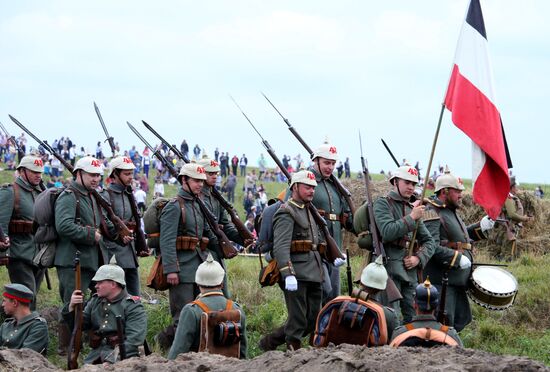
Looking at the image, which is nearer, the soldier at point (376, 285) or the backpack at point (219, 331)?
the backpack at point (219, 331)

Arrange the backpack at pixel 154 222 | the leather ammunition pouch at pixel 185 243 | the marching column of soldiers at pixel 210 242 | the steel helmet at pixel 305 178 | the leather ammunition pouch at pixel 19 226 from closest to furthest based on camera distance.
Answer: the marching column of soldiers at pixel 210 242
the steel helmet at pixel 305 178
the leather ammunition pouch at pixel 185 243
the backpack at pixel 154 222
the leather ammunition pouch at pixel 19 226

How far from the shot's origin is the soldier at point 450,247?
1224cm

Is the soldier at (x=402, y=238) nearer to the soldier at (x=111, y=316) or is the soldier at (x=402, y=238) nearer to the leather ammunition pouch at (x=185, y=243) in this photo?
the leather ammunition pouch at (x=185, y=243)

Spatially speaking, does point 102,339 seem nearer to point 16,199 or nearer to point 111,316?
point 111,316

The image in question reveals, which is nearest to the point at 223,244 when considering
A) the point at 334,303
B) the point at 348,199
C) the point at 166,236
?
the point at 166,236

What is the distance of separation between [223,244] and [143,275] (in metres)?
4.13

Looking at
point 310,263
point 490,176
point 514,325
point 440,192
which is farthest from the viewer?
point 514,325

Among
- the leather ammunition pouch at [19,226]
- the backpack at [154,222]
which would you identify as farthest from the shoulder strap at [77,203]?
the leather ammunition pouch at [19,226]

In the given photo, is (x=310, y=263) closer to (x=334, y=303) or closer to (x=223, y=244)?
(x=223, y=244)

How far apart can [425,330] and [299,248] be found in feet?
12.7

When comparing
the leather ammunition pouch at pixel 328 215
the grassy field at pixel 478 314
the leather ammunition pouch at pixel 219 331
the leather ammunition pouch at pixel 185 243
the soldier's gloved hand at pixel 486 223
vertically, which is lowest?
the grassy field at pixel 478 314

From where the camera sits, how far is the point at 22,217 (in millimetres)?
12977

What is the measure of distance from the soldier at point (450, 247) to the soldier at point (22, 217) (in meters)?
4.96

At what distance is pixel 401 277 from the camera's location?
11.9m
